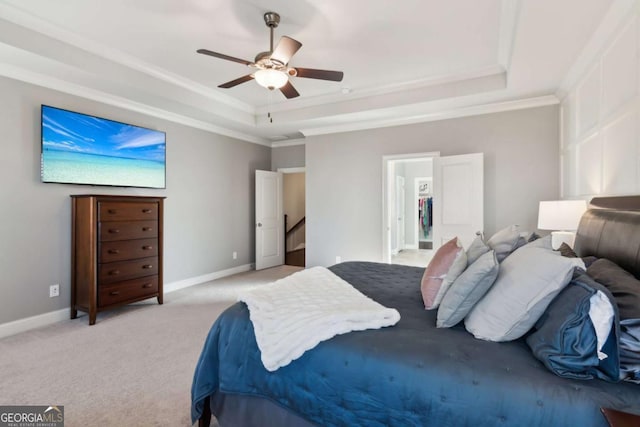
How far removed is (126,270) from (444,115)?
448 cm

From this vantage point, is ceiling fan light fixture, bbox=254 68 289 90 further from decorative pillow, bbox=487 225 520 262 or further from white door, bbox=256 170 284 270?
white door, bbox=256 170 284 270

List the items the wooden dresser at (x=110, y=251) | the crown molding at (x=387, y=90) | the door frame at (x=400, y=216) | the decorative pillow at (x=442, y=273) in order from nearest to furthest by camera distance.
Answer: the decorative pillow at (x=442, y=273) → the wooden dresser at (x=110, y=251) → the crown molding at (x=387, y=90) → the door frame at (x=400, y=216)

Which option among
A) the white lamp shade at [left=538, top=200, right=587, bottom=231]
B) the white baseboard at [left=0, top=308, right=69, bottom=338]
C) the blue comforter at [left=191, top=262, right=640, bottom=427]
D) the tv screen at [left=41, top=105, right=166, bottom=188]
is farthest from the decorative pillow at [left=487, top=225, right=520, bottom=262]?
the white baseboard at [left=0, top=308, right=69, bottom=338]

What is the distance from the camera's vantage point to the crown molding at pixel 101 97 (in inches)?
126

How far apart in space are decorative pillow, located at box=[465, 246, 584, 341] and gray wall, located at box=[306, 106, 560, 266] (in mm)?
3166

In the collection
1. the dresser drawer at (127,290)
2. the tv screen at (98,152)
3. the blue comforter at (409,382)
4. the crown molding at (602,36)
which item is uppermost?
the crown molding at (602,36)

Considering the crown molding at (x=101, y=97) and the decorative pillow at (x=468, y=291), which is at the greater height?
the crown molding at (x=101, y=97)

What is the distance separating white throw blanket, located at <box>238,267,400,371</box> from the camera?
149 centimetres

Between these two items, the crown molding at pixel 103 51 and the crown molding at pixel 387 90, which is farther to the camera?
the crown molding at pixel 387 90

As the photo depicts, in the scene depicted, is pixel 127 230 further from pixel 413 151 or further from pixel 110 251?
pixel 413 151

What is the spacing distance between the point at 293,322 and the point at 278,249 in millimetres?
5252

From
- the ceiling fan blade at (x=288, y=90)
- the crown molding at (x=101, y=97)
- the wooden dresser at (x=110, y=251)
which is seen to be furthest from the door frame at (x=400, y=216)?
the wooden dresser at (x=110, y=251)

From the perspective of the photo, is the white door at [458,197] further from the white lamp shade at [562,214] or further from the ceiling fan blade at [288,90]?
the ceiling fan blade at [288,90]

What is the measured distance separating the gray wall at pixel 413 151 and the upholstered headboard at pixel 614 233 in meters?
1.88
